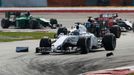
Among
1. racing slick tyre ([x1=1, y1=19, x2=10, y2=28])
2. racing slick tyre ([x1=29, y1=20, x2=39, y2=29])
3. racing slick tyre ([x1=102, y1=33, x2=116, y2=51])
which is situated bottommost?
racing slick tyre ([x1=1, y1=19, x2=10, y2=28])

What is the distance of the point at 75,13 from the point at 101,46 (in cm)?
3567

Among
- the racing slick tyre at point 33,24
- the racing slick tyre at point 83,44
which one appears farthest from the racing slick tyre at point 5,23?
the racing slick tyre at point 83,44

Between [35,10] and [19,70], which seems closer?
[19,70]

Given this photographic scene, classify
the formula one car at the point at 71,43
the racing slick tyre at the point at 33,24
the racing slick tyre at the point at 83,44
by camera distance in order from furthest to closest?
the racing slick tyre at the point at 33,24
the formula one car at the point at 71,43
the racing slick tyre at the point at 83,44

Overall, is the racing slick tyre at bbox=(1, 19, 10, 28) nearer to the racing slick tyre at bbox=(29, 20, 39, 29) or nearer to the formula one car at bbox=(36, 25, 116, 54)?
the racing slick tyre at bbox=(29, 20, 39, 29)

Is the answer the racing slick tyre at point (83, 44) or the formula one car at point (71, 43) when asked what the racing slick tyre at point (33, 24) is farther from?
the racing slick tyre at point (83, 44)

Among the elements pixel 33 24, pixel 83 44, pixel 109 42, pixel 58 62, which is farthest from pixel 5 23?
pixel 58 62

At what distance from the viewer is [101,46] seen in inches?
845

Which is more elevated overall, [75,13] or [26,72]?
[26,72]

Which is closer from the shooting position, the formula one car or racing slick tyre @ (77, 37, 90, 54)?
racing slick tyre @ (77, 37, 90, 54)

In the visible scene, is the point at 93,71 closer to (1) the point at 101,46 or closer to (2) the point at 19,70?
(2) the point at 19,70

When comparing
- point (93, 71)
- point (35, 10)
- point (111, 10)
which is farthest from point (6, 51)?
point (35, 10)

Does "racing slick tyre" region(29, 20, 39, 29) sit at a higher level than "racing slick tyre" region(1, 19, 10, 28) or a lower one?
higher

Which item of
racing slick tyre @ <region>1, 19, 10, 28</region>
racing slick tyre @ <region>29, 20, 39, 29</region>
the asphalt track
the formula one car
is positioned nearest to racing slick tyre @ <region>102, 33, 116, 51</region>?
the formula one car
